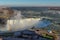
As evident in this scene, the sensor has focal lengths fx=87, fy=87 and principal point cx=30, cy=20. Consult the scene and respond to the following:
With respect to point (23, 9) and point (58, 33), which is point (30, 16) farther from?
point (58, 33)

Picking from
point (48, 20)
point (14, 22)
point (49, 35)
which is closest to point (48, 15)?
point (48, 20)

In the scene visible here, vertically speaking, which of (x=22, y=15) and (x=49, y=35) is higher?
(x=22, y=15)

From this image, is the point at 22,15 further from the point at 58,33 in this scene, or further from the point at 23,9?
the point at 58,33

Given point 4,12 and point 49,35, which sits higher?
point 4,12

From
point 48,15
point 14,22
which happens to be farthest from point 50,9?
point 14,22

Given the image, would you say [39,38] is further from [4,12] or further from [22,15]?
[4,12]
